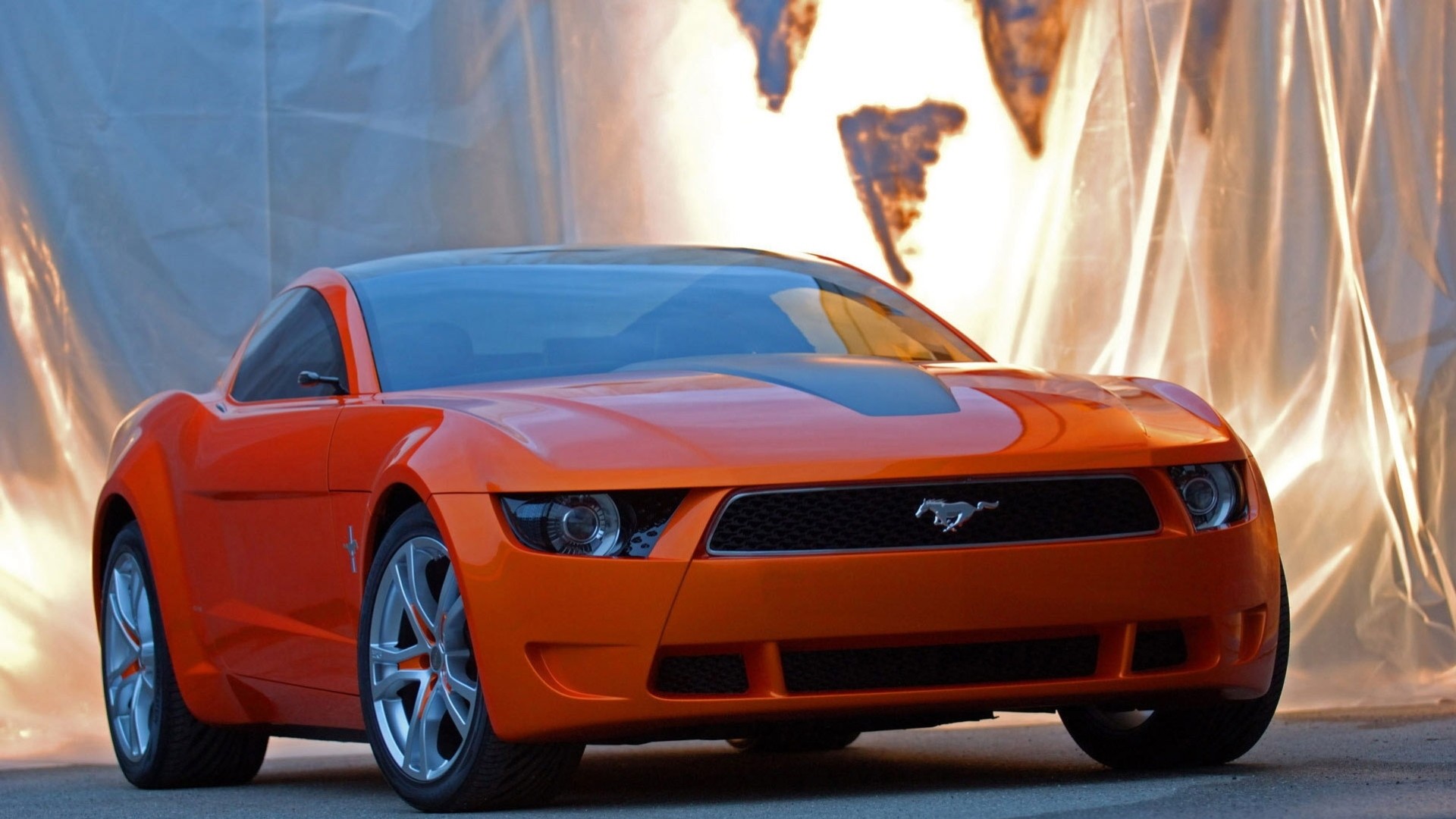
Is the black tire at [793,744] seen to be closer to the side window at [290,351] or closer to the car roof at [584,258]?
the car roof at [584,258]

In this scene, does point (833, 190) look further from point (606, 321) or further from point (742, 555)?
point (742, 555)

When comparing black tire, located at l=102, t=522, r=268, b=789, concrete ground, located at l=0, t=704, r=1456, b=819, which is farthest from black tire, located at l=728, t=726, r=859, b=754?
black tire, located at l=102, t=522, r=268, b=789

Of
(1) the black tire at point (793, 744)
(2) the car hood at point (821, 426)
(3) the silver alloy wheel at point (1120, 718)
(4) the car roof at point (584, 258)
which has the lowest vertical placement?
(1) the black tire at point (793, 744)

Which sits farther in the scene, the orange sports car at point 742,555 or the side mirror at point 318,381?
the side mirror at point 318,381

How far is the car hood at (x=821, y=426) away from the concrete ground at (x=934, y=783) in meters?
0.65

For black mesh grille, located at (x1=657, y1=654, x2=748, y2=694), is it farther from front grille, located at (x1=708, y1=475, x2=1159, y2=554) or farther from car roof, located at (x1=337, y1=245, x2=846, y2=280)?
car roof, located at (x1=337, y1=245, x2=846, y2=280)

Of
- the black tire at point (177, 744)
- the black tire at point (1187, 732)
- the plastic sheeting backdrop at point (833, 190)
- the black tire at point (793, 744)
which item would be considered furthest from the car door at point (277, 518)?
the plastic sheeting backdrop at point (833, 190)

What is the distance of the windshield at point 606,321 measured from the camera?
5.27m

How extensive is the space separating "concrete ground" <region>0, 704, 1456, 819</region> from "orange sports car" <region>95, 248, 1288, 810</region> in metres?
0.18

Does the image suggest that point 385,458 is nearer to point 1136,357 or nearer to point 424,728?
point 424,728

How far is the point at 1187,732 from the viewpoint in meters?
4.96

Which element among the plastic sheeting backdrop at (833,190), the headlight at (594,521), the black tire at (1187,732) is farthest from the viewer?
the plastic sheeting backdrop at (833,190)

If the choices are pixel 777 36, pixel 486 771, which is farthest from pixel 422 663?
pixel 777 36

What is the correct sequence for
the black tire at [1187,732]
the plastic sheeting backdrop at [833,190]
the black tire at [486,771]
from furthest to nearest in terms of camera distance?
the plastic sheeting backdrop at [833,190] → the black tire at [1187,732] → the black tire at [486,771]
